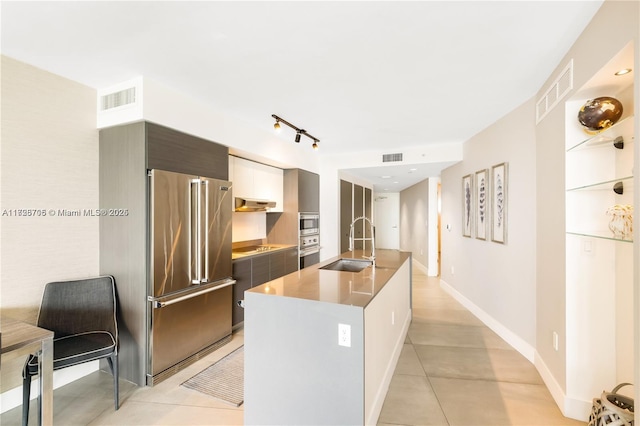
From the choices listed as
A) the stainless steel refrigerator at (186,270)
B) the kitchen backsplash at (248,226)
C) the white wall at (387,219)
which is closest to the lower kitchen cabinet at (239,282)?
the stainless steel refrigerator at (186,270)

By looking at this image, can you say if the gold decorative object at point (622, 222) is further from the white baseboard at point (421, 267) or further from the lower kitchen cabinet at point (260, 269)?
the white baseboard at point (421, 267)

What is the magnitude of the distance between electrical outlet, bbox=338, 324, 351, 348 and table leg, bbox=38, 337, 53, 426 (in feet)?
5.68

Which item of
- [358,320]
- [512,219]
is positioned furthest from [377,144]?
[358,320]

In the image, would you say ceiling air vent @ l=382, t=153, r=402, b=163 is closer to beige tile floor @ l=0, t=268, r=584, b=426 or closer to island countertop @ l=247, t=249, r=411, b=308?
island countertop @ l=247, t=249, r=411, b=308

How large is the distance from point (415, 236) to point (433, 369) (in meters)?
5.69

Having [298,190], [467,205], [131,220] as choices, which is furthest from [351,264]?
[467,205]

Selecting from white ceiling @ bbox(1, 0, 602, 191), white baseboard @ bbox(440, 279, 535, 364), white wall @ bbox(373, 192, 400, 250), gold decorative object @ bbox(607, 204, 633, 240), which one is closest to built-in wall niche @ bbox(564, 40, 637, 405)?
gold decorative object @ bbox(607, 204, 633, 240)

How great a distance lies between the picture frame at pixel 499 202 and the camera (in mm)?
3211

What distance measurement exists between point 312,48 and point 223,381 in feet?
9.20

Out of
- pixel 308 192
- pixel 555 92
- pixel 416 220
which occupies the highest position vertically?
pixel 555 92

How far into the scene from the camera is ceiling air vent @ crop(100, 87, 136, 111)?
242 centimetres

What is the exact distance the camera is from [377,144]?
15.5ft

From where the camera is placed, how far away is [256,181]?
4.21 metres

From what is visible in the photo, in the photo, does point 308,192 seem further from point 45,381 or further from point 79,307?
point 45,381
